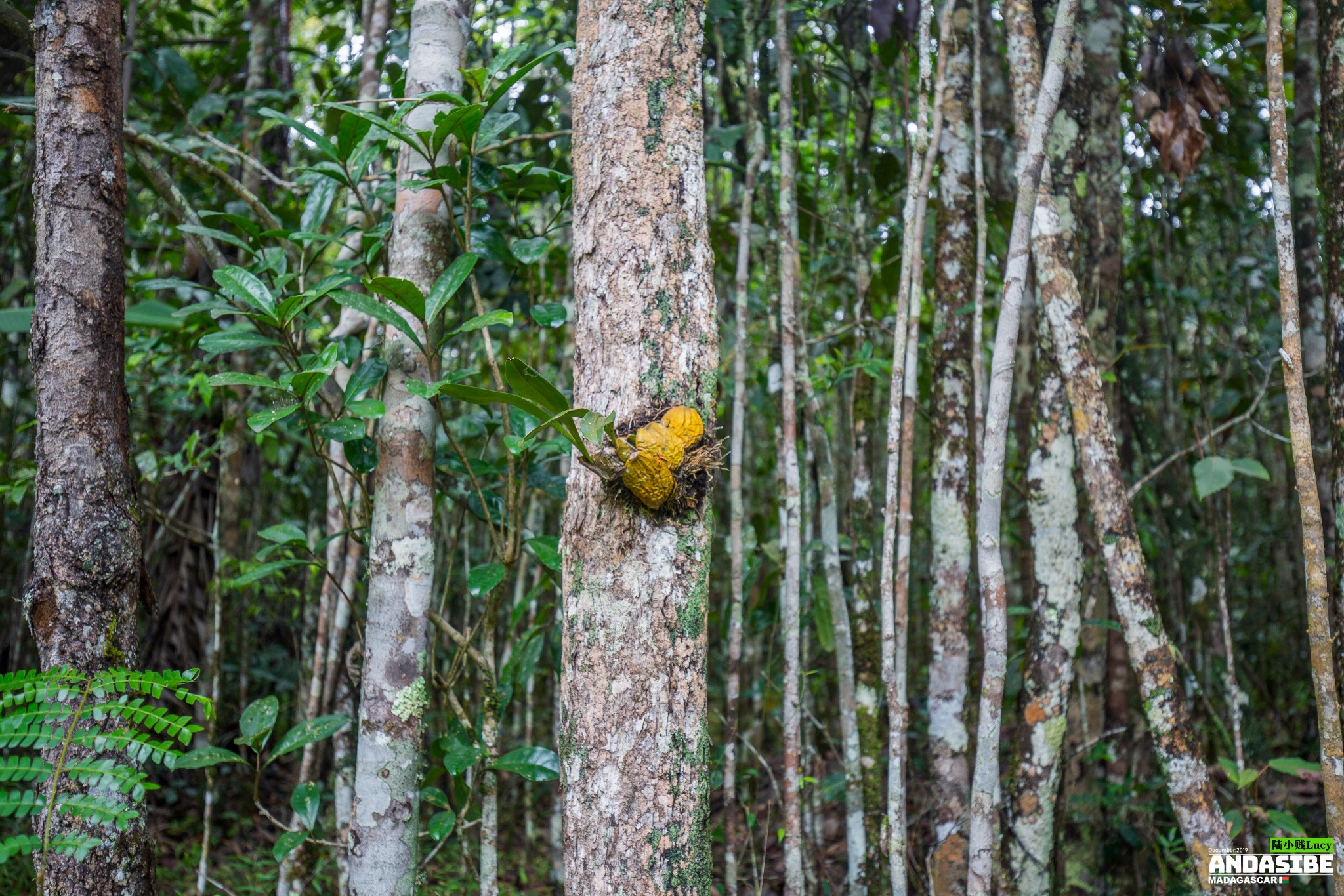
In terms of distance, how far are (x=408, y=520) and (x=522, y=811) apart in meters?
2.33

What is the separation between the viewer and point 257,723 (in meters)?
1.87

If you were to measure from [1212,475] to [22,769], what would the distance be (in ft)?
7.98

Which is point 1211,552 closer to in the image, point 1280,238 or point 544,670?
point 1280,238

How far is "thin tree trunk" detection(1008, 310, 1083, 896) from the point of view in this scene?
191 centimetres

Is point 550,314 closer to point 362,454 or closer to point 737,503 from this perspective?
point 362,454

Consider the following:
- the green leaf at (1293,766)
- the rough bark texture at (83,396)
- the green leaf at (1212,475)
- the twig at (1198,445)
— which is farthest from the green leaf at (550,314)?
the green leaf at (1293,766)

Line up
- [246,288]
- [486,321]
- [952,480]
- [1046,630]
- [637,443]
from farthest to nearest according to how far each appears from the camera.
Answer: [952,480]
[1046,630]
[246,288]
[486,321]
[637,443]

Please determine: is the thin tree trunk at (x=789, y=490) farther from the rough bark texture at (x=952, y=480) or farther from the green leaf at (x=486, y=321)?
the green leaf at (x=486, y=321)

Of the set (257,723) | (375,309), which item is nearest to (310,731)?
(257,723)

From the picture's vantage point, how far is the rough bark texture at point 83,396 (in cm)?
151

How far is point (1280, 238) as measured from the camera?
5.34 feet

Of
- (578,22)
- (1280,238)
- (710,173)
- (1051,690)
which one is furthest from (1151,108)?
(710,173)

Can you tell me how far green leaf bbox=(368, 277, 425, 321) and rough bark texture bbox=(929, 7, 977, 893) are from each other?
52.4 inches

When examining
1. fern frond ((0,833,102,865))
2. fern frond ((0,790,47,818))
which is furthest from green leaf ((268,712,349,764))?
fern frond ((0,790,47,818))
